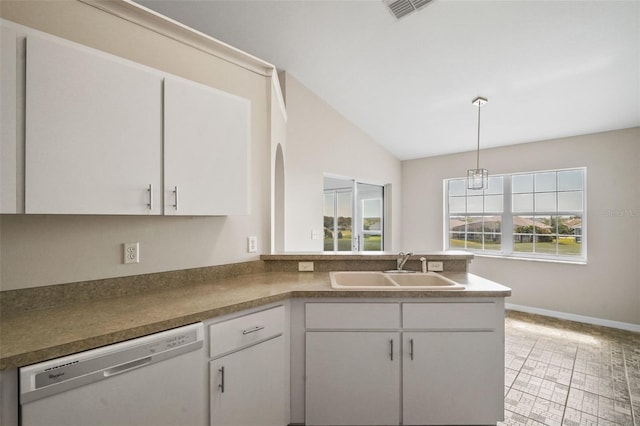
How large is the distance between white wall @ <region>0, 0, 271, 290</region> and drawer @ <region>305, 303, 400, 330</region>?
0.81 m

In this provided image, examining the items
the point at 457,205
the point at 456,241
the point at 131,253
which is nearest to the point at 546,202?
the point at 457,205

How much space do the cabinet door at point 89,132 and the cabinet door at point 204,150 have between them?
7cm

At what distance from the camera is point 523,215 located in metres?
4.29

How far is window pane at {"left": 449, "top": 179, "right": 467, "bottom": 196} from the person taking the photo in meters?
4.85

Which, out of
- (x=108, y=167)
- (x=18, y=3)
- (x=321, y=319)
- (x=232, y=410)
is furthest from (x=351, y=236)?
(x=18, y=3)

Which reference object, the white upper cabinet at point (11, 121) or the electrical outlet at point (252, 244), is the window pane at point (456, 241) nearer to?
the electrical outlet at point (252, 244)

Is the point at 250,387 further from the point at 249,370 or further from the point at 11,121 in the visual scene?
the point at 11,121

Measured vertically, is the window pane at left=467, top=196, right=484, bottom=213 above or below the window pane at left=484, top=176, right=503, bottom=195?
below

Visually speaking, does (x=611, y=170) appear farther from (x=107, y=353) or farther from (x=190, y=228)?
(x=107, y=353)

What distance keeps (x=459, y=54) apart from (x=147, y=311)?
10.3 ft

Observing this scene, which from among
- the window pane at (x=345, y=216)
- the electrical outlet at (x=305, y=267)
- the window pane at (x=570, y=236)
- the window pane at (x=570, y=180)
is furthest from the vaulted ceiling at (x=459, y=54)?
the electrical outlet at (x=305, y=267)

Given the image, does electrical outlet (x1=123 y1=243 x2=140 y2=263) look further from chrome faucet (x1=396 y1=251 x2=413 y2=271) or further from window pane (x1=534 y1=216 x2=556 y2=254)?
window pane (x1=534 y1=216 x2=556 y2=254)

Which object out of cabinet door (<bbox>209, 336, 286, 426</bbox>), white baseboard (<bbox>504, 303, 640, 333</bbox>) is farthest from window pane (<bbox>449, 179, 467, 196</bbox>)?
cabinet door (<bbox>209, 336, 286, 426</bbox>)

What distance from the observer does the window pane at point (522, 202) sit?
4242 mm
